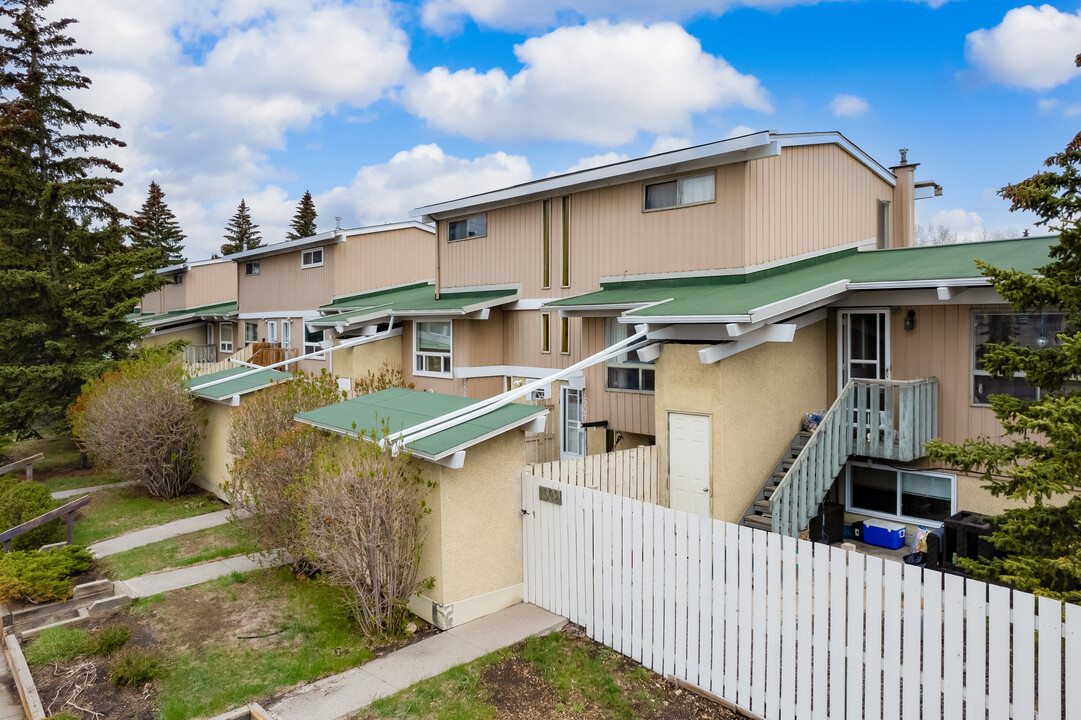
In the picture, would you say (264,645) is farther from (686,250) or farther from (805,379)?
(686,250)

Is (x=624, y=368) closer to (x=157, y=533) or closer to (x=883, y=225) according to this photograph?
(x=883, y=225)

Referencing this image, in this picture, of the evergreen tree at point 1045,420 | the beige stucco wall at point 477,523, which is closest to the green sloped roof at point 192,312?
the beige stucco wall at point 477,523

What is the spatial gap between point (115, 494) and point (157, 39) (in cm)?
1125

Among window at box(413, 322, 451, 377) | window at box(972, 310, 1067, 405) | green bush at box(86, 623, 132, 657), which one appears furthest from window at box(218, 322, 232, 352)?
window at box(972, 310, 1067, 405)

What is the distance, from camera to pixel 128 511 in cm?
1463

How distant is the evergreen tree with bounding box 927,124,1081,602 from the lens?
6195 mm

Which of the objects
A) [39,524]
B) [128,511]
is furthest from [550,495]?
[128,511]

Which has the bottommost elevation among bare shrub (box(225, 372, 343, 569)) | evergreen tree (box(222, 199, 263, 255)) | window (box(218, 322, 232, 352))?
bare shrub (box(225, 372, 343, 569))

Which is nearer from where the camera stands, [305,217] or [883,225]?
[883,225]

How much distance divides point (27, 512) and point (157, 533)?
2.07 m

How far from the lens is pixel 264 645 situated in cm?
793

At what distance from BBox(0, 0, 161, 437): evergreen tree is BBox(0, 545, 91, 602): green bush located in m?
11.7

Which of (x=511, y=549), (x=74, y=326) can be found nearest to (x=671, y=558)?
(x=511, y=549)

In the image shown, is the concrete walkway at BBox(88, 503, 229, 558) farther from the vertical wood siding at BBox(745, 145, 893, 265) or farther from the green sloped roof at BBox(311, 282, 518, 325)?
the vertical wood siding at BBox(745, 145, 893, 265)
